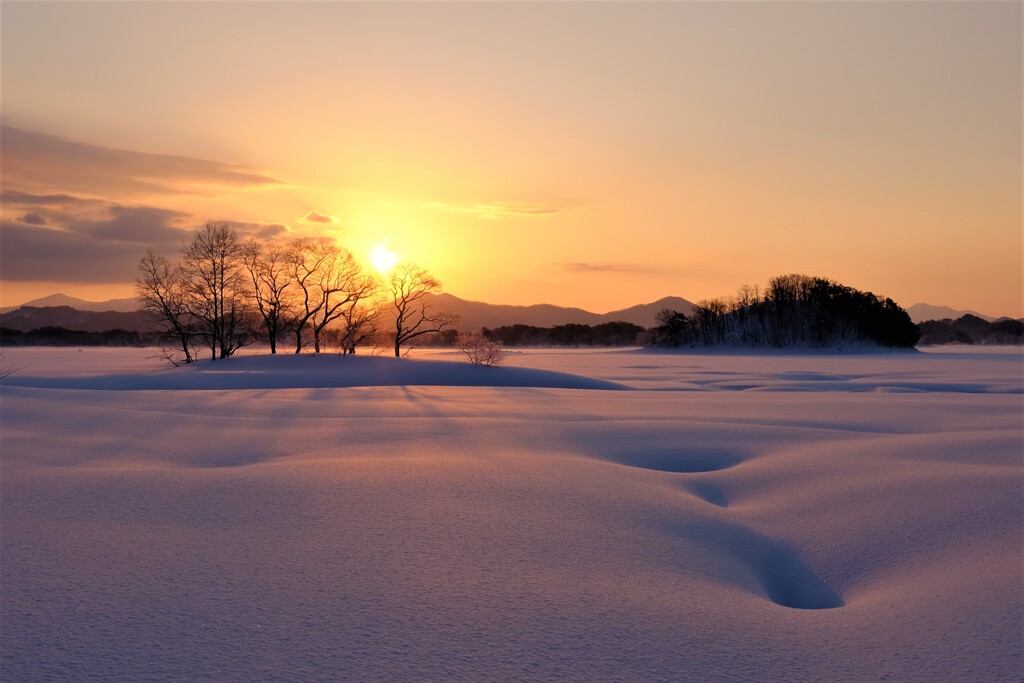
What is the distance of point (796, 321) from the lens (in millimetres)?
67562

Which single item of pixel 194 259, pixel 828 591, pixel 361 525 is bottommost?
pixel 828 591

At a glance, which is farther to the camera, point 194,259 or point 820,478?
point 194,259

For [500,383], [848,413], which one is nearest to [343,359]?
[500,383]

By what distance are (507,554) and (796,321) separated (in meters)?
70.0

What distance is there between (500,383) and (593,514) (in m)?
20.4

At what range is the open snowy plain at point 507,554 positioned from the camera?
316 centimetres

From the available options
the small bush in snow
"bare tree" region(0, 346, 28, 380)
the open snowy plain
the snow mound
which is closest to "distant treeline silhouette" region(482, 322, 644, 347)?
the small bush in snow

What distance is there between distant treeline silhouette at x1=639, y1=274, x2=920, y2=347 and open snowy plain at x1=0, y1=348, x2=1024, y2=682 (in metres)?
60.2

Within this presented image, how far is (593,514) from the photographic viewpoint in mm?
5555

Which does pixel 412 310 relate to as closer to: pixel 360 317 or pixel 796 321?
pixel 360 317

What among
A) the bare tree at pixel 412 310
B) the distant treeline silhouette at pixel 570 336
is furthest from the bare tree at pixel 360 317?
the distant treeline silhouette at pixel 570 336

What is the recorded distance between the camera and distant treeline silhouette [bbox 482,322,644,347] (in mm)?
98625

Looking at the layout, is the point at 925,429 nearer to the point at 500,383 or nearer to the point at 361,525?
the point at 361,525

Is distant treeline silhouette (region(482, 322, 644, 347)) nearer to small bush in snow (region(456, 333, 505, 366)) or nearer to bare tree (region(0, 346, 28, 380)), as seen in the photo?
small bush in snow (region(456, 333, 505, 366))
